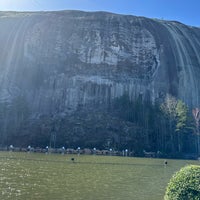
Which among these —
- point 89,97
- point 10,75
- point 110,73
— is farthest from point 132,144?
point 10,75

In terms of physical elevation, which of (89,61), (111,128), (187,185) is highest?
(89,61)

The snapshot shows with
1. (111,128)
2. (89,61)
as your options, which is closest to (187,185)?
(111,128)

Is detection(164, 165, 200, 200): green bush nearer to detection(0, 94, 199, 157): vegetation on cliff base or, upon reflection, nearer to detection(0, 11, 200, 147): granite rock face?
detection(0, 94, 199, 157): vegetation on cliff base

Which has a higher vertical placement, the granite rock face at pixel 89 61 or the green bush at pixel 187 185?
the granite rock face at pixel 89 61

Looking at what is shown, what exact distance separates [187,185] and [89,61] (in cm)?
7981

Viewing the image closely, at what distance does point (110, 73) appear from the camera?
8731cm

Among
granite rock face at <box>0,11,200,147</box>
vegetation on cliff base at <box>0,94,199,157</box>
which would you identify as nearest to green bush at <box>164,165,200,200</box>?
vegetation on cliff base at <box>0,94,199,157</box>

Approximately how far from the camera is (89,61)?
8925 cm

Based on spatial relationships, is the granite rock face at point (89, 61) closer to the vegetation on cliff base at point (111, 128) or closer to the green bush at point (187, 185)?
the vegetation on cliff base at point (111, 128)

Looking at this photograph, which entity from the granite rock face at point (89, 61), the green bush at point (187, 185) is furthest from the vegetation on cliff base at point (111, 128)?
the green bush at point (187, 185)

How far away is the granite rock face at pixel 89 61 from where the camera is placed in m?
82.9

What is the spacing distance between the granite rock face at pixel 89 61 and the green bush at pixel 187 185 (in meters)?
66.7

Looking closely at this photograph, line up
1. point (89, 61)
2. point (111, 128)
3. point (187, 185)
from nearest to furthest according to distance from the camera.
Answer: point (187, 185)
point (111, 128)
point (89, 61)

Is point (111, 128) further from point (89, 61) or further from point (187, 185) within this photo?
point (187, 185)
